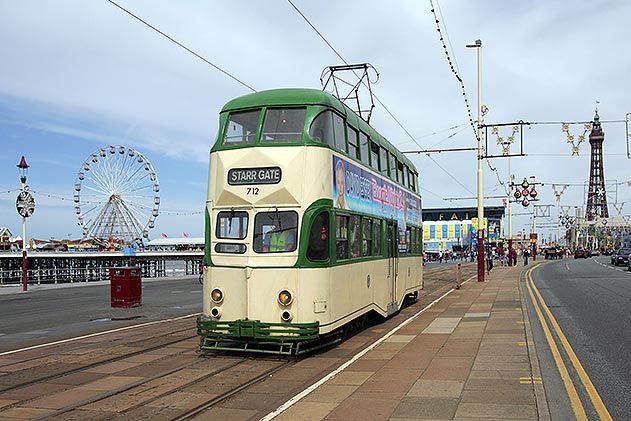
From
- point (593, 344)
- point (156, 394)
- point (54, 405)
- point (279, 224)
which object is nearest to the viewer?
point (54, 405)

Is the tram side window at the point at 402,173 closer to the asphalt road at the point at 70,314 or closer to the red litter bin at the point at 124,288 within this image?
the asphalt road at the point at 70,314

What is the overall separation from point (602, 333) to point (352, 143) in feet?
20.9

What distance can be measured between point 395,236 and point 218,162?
7.28 meters

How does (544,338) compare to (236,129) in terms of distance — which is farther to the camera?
(544,338)

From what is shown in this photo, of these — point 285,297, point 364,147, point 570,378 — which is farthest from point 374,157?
point 570,378

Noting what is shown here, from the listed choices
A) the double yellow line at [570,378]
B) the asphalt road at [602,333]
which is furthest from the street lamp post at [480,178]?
the double yellow line at [570,378]

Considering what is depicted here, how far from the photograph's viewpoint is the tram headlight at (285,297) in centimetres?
1083

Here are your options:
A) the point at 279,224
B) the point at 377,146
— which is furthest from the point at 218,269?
the point at 377,146

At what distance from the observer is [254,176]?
440 inches

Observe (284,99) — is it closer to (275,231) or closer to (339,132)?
(339,132)

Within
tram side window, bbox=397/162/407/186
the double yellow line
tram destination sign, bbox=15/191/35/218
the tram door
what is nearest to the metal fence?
tram destination sign, bbox=15/191/35/218

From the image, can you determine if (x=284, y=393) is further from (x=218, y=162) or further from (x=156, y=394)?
(x=218, y=162)

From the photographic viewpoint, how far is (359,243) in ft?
44.1

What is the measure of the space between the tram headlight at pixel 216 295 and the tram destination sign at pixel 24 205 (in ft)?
82.4
